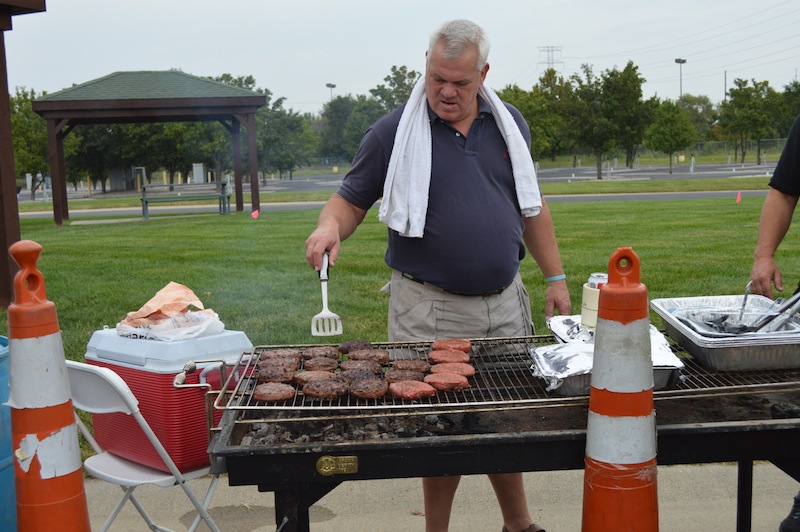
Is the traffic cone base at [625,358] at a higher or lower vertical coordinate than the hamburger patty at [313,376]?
higher

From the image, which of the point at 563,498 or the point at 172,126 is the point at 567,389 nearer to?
the point at 563,498

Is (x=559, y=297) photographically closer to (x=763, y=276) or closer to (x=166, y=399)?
(x=763, y=276)

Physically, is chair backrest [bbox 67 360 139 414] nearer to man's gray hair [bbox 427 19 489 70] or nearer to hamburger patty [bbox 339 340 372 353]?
hamburger patty [bbox 339 340 372 353]

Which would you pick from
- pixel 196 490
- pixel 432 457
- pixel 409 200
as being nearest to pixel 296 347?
pixel 409 200

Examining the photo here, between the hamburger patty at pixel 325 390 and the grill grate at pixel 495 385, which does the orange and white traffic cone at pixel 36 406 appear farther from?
the hamburger patty at pixel 325 390

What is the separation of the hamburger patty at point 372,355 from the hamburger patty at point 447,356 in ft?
0.57

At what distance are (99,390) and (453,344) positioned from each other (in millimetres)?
1253

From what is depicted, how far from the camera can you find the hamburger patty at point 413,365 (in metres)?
2.70

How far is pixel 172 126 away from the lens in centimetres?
4306

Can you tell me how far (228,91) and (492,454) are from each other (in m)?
19.4

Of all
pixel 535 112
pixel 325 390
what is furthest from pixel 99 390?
pixel 535 112

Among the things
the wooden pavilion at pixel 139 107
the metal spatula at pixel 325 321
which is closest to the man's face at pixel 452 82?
the metal spatula at pixel 325 321

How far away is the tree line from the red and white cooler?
27778 mm

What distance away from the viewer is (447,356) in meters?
2.76
